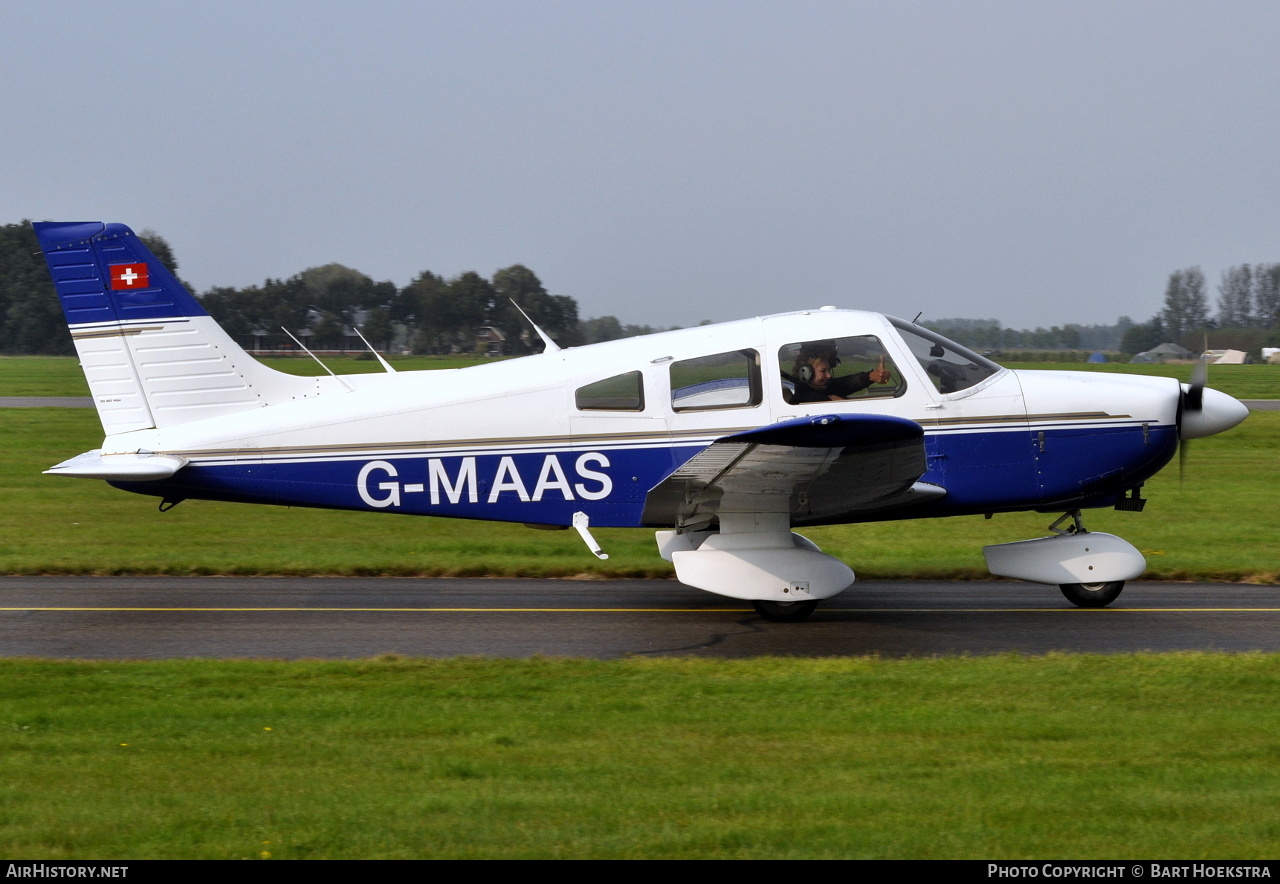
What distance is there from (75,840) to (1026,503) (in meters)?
6.86

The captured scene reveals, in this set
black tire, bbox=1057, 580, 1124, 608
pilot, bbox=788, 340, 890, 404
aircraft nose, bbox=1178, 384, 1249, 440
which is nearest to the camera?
pilot, bbox=788, 340, 890, 404

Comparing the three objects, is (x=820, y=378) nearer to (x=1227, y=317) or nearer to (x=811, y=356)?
(x=811, y=356)

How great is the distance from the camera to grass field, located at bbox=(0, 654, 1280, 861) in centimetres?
423

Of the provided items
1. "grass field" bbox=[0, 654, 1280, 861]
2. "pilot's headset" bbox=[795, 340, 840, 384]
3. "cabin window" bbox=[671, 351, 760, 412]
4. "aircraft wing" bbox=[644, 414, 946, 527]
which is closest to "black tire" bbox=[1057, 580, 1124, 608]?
"aircraft wing" bbox=[644, 414, 946, 527]

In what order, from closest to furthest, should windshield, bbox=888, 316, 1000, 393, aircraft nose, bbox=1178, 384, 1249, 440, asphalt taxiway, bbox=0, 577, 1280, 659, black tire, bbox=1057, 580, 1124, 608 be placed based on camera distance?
asphalt taxiway, bbox=0, 577, 1280, 659 → windshield, bbox=888, 316, 1000, 393 → aircraft nose, bbox=1178, 384, 1249, 440 → black tire, bbox=1057, 580, 1124, 608

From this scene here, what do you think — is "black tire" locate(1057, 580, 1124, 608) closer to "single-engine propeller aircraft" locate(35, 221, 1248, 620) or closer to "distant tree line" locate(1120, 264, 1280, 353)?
"single-engine propeller aircraft" locate(35, 221, 1248, 620)

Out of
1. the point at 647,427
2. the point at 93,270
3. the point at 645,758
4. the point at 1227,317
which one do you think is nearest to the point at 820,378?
the point at 647,427

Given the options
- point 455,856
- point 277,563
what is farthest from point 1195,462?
point 455,856

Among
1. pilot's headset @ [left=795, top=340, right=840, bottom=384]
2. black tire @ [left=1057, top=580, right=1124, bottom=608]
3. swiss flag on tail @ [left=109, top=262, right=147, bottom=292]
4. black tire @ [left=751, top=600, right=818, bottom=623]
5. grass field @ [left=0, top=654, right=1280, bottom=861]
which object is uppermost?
swiss flag on tail @ [left=109, top=262, right=147, bottom=292]

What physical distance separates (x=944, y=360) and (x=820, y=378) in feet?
3.32

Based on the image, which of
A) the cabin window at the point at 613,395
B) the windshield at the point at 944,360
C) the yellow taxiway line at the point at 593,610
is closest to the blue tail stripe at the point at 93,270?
the yellow taxiway line at the point at 593,610

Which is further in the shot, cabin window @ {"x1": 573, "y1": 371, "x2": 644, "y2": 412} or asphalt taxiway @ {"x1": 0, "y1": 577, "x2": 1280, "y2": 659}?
cabin window @ {"x1": 573, "y1": 371, "x2": 644, "y2": 412}

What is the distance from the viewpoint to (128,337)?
9094 mm

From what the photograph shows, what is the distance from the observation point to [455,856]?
13.5 ft
